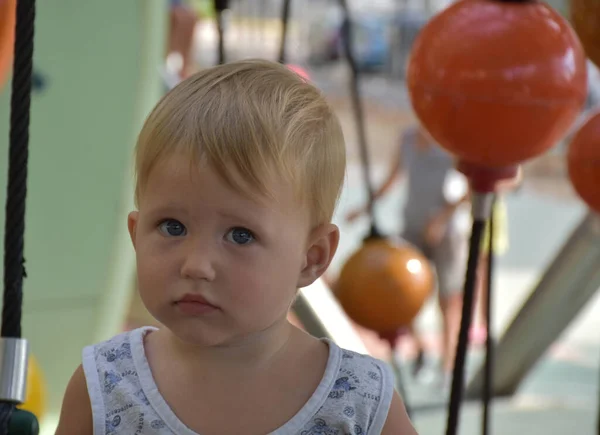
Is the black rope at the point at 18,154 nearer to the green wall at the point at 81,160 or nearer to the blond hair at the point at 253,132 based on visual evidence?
the blond hair at the point at 253,132

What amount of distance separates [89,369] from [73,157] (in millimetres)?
1022

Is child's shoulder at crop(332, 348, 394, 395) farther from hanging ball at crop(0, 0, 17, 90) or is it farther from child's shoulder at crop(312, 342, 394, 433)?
hanging ball at crop(0, 0, 17, 90)

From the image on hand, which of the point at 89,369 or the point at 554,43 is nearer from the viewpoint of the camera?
the point at 89,369

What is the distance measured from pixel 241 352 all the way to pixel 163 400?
2.7 inches

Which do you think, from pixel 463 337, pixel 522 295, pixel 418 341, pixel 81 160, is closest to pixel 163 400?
pixel 463 337

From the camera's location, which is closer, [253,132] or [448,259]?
[253,132]

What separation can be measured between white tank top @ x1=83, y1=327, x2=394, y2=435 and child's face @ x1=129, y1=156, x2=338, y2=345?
8 cm

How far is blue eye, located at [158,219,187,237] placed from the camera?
66 centimetres

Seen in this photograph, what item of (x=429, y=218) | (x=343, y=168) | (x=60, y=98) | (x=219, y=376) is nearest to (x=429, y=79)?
(x=343, y=168)

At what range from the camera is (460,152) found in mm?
975

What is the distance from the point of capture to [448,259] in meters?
3.28

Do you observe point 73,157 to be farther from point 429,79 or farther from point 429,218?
point 429,218

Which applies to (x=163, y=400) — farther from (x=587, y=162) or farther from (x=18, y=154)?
(x=587, y=162)

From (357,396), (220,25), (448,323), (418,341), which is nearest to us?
(357,396)
